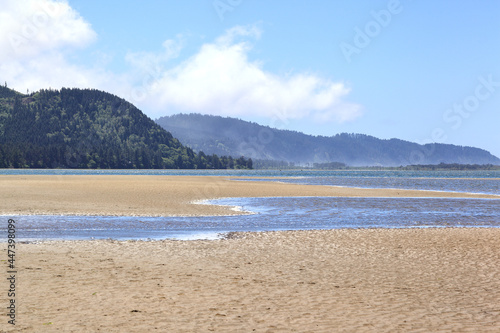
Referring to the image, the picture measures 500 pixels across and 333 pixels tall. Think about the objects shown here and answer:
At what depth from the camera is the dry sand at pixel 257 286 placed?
9352mm

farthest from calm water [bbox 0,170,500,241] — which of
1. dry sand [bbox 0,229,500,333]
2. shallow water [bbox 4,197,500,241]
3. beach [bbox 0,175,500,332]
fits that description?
dry sand [bbox 0,229,500,333]

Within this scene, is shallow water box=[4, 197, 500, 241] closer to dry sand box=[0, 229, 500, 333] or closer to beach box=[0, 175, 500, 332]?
beach box=[0, 175, 500, 332]

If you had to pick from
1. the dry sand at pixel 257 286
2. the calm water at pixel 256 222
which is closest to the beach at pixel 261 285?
the dry sand at pixel 257 286

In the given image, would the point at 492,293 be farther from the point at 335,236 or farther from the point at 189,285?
the point at 335,236

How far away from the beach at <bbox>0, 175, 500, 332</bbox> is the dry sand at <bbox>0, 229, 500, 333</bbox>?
3 centimetres

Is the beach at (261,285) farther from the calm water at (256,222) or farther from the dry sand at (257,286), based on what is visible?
the calm water at (256,222)

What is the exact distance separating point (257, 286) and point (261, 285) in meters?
0.16

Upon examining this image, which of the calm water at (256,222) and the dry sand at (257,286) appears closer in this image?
the dry sand at (257,286)

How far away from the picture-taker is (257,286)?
12.4 m

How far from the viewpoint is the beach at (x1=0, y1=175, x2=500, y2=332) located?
9.37 metres

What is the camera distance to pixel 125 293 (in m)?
11.5

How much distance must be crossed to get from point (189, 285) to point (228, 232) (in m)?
11.3

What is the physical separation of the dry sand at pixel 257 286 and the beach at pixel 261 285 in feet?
0.09

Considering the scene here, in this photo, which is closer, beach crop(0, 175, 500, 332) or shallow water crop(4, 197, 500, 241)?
beach crop(0, 175, 500, 332)
